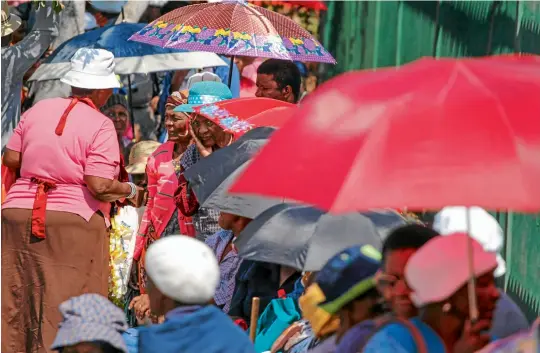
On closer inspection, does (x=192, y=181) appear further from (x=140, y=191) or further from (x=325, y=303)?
(x=325, y=303)

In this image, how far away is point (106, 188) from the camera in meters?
8.46

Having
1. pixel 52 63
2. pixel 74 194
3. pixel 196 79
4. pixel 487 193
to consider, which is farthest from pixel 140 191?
pixel 487 193

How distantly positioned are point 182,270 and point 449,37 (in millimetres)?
5901

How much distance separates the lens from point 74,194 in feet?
27.9

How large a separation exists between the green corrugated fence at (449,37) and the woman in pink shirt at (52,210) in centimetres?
249

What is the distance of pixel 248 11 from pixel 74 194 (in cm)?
193

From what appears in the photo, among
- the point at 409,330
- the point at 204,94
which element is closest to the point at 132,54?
the point at 204,94

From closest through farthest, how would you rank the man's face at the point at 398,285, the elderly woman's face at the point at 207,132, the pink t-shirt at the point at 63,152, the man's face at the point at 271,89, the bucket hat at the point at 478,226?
the man's face at the point at 398,285, the bucket hat at the point at 478,226, the pink t-shirt at the point at 63,152, the elderly woman's face at the point at 207,132, the man's face at the point at 271,89

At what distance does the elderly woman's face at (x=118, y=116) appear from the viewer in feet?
39.8

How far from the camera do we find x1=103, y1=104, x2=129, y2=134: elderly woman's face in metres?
12.1

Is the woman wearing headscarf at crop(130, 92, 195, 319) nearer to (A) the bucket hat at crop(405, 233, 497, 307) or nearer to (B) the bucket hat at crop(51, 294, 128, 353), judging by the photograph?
(B) the bucket hat at crop(51, 294, 128, 353)

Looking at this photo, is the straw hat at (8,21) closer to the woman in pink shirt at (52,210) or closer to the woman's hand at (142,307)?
the woman in pink shirt at (52,210)

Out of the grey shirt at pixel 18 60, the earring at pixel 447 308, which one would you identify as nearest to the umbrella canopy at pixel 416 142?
the earring at pixel 447 308

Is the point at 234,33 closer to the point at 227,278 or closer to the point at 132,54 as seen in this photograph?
the point at 227,278
